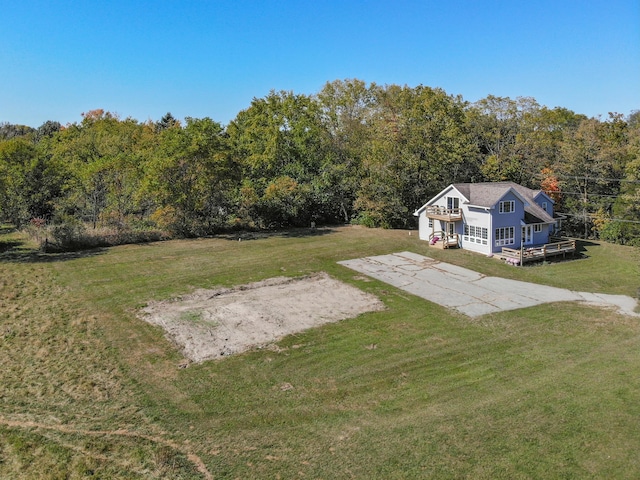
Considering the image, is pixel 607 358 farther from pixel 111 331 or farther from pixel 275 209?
pixel 275 209

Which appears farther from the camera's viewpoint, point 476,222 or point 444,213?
point 444,213

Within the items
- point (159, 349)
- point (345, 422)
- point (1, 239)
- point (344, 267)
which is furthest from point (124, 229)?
point (345, 422)

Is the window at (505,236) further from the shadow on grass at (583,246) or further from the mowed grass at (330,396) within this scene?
the mowed grass at (330,396)

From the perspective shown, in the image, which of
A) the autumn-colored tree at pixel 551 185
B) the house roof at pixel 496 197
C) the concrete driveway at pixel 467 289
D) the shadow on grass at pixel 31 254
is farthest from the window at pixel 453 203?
the shadow on grass at pixel 31 254

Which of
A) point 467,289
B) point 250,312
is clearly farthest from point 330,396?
point 467,289

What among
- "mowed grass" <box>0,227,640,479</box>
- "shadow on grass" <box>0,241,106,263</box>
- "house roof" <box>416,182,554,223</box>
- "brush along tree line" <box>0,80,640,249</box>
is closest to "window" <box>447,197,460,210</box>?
"house roof" <box>416,182,554,223</box>

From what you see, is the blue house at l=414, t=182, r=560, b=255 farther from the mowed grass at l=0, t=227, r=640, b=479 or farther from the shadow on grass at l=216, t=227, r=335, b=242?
the mowed grass at l=0, t=227, r=640, b=479

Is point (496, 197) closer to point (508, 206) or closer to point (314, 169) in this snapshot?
point (508, 206)
